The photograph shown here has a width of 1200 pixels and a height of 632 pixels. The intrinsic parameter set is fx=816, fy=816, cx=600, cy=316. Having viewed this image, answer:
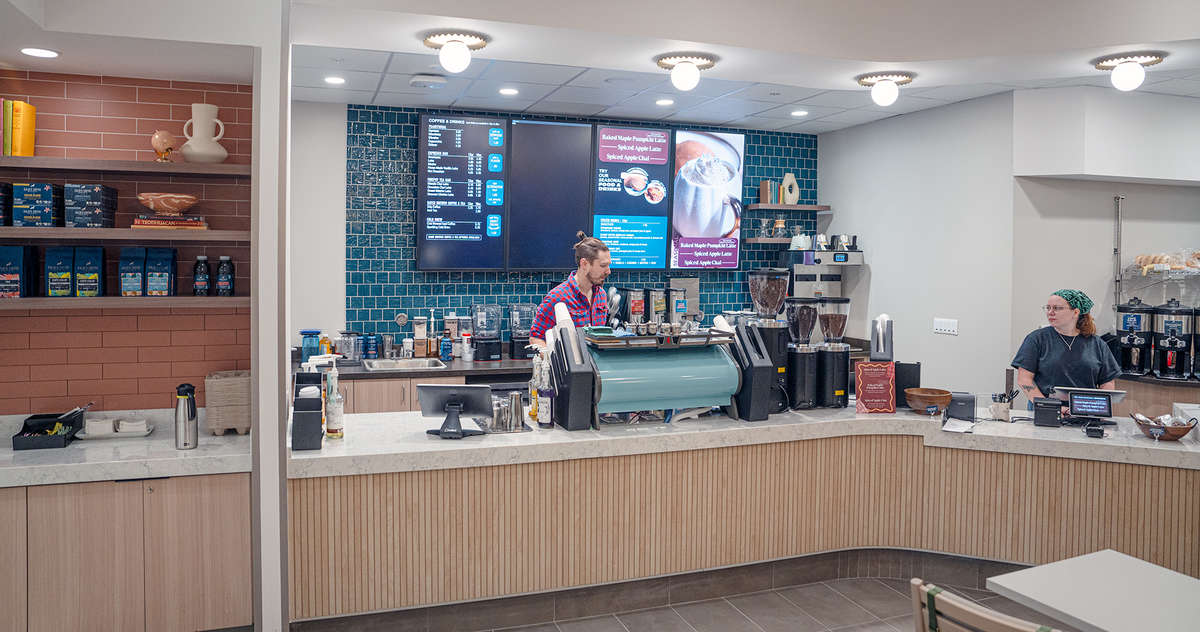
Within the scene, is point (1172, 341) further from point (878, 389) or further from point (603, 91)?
point (603, 91)

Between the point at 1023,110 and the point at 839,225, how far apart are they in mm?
1952

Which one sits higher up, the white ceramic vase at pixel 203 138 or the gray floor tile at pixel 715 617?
the white ceramic vase at pixel 203 138

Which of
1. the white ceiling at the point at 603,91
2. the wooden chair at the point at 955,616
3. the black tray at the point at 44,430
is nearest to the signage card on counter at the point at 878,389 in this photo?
the white ceiling at the point at 603,91

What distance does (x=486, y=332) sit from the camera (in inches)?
246

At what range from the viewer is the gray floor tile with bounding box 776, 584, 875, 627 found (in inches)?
149

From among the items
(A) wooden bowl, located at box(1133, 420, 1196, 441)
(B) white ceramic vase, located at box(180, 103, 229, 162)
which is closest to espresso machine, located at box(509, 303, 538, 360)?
(B) white ceramic vase, located at box(180, 103, 229, 162)

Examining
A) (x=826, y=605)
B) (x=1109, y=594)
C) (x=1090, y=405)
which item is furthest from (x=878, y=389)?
(x=1109, y=594)

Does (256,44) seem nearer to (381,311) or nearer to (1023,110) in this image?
(381,311)

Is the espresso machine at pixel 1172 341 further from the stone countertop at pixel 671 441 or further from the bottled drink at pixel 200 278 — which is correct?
the bottled drink at pixel 200 278

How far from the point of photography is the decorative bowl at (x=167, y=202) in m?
3.48

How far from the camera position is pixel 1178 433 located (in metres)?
3.81

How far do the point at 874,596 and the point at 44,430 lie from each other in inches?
152

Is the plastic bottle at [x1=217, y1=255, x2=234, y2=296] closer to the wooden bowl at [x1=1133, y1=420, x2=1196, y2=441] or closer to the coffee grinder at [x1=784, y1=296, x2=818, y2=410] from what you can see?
the coffee grinder at [x1=784, y1=296, x2=818, y2=410]

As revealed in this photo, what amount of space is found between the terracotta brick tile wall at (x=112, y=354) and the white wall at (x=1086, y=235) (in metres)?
4.92
